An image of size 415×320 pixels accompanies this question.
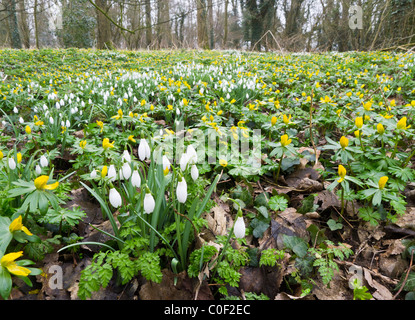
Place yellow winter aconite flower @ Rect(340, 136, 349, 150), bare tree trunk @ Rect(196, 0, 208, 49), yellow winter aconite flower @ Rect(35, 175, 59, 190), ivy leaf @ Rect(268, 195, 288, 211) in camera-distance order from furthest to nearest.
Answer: bare tree trunk @ Rect(196, 0, 208, 49) < ivy leaf @ Rect(268, 195, 288, 211) < yellow winter aconite flower @ Rect(340, 136, 349, 150) < yellow winter aconite flower @ Rect(35, 175, 59, 190)

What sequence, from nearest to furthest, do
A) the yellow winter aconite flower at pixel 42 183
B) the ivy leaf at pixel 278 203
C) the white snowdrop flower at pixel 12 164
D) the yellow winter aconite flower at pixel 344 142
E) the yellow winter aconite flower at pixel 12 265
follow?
the yellow winter aconite flower at pixel 12 265, the yellow winter aconite flower at pixel 42 183, the white snowdrop flower at pixel 12 164, the yellow winter aconite flower at pixel 344 142, the ivy leaf at pixel 278 203

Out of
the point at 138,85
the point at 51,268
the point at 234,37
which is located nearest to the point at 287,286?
the point at 51,268

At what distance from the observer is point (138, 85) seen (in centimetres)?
423

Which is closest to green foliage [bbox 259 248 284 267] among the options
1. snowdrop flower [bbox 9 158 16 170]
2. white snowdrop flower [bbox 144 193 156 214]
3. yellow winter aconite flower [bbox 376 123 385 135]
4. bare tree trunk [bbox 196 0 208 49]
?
white snowdrop flower [bbox 144 193 156 214]

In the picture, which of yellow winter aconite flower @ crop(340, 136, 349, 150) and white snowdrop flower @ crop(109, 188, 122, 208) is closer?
white snowdrop flower @ crop(109, 188, 122, 208)

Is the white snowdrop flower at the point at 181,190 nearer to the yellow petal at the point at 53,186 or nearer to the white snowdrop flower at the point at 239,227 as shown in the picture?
the white snowdrop flower at the point at 239,227

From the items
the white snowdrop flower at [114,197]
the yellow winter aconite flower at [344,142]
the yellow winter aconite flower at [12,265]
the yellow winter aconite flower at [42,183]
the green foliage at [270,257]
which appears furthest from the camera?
the yellow winter aconite flower at [344,142]

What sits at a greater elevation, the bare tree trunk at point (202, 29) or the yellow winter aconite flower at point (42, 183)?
the bare tree trunk at point (202, 29)

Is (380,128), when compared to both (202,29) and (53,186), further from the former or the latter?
(202,29)

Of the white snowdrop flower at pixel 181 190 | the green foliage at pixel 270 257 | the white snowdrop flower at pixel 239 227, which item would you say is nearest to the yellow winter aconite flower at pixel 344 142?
the green foliage at pixel 270 257

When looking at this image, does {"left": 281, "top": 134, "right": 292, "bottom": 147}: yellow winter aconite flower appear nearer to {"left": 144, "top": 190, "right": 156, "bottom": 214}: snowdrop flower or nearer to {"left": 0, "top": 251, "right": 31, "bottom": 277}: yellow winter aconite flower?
{"left": 144, "top": 190, "right": 156, "bottom": 214}: snowdrop flower

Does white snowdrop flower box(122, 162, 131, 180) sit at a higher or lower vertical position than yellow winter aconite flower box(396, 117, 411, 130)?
lower
